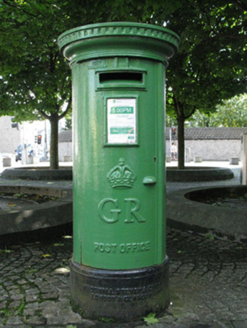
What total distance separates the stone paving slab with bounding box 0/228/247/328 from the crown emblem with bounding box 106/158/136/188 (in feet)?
3.40

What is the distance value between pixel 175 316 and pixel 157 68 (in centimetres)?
190

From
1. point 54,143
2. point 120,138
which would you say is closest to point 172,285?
point 120,138

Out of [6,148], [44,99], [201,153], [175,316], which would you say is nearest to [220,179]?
[44,99]

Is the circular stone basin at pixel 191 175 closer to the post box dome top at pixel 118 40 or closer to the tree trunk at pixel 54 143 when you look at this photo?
the tree trunk at pixel 54 143

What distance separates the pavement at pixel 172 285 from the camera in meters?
2.65

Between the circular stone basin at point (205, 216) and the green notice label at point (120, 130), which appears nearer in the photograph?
the green notice label at point (120, 130)

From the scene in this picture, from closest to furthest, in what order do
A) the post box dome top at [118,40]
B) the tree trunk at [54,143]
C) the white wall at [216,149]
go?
1. the post box dome top at [118,40]
2. the tree trunk at [54,143]
3. the white wall at [216,149]

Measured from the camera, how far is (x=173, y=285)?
3.32 m

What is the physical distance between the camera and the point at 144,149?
269 cm

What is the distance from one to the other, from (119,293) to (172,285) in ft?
2.82

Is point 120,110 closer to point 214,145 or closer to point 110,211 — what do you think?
point 110,211

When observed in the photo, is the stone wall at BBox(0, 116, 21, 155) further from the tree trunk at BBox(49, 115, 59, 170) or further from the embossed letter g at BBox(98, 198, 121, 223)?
the embossed letter g at BBox(98, 198, 121, 223)

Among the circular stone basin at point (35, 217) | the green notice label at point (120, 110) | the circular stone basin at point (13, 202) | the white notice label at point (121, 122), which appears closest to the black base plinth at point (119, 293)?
the white notice label at point (121, 122)

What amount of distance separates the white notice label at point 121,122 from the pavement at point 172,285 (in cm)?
137
